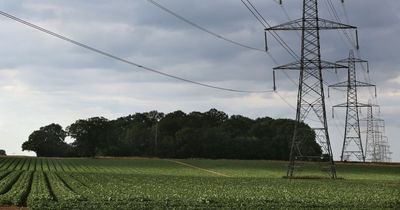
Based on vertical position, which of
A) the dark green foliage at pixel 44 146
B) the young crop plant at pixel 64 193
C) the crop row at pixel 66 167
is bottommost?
the young crop plant at pixel 64 193

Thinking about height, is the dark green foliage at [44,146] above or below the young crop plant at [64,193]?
above

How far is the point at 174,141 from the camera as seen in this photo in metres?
177

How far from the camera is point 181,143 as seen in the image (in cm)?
17262

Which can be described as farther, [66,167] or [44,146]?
[44,146]

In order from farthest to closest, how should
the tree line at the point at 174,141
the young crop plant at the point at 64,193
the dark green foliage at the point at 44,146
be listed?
the dark green foliage at the point at 44,146
the tree line at the point at 174,141
the young crop plant at the point at 64,193

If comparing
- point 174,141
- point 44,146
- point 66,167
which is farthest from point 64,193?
point 44,146

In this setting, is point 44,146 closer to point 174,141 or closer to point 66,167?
point 174,141

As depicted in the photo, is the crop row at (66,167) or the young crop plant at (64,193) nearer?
the young crop plant at (64,193)

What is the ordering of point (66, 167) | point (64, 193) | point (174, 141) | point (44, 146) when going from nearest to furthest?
point (64, 193) < point (66, 167) < point (174, 141) < point (44, 146)

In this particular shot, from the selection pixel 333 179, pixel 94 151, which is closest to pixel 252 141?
pixel 94 151

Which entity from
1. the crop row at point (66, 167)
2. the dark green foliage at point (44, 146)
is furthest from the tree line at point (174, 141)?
the crop row at point (66, 167)

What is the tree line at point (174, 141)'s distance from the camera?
550 feet

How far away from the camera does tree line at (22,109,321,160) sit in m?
168

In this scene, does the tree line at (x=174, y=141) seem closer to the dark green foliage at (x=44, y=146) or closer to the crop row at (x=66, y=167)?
the dark green foliage at (x=44, y=146)
